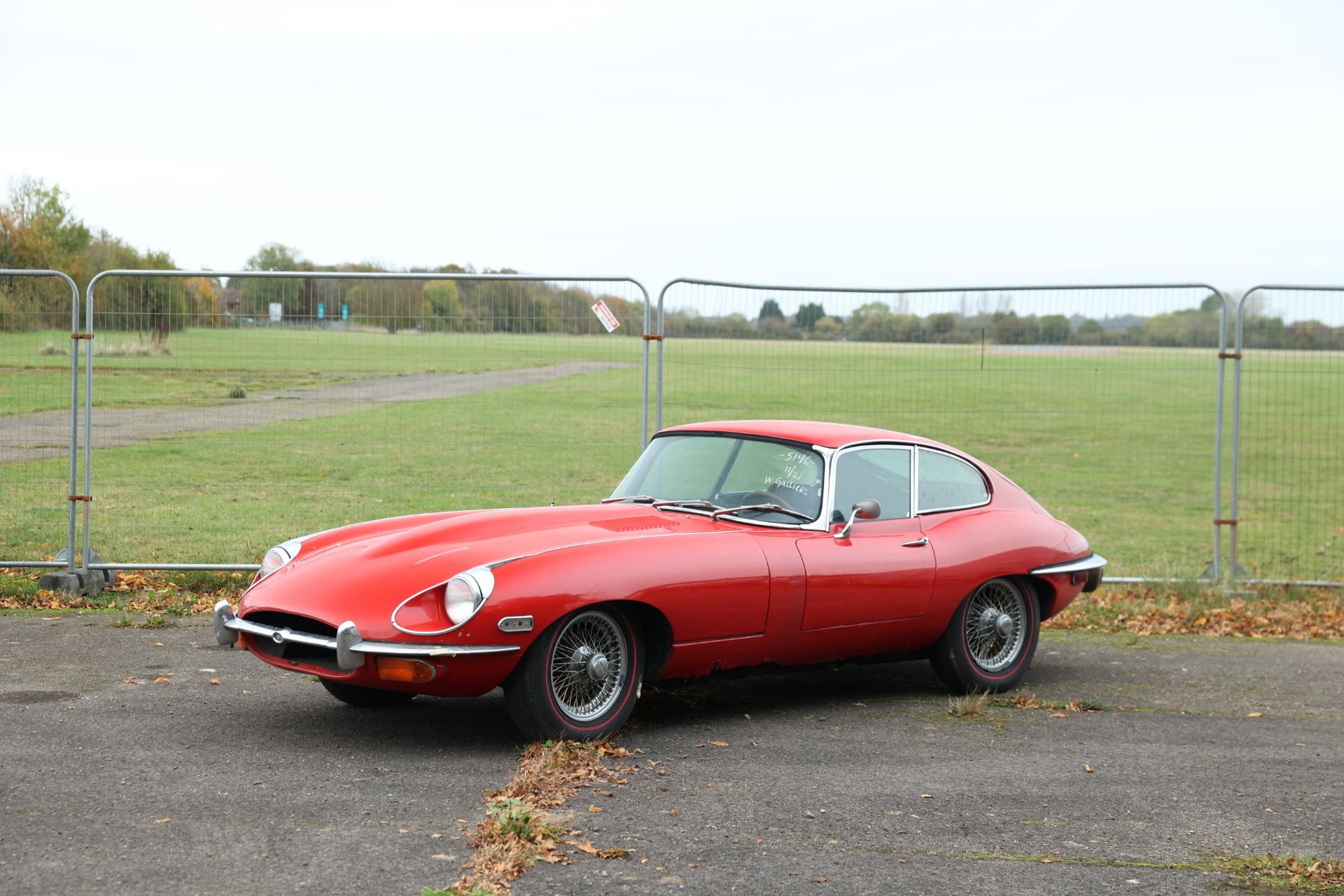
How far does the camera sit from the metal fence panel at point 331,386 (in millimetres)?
9961

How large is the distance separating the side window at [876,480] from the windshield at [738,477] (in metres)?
0.14

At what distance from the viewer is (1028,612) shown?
7438 mm

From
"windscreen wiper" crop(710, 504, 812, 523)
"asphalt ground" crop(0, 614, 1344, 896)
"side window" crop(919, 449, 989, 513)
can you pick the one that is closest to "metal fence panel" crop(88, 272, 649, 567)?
"asphalt ground" crop(0, 614, 1344, 896)

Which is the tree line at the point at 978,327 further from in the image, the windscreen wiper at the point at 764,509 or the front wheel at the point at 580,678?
the front wheel at the point at 580,678

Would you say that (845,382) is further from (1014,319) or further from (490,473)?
(490,473)

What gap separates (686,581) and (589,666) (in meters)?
0.57

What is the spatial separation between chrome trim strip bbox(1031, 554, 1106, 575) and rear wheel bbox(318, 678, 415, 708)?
348cm

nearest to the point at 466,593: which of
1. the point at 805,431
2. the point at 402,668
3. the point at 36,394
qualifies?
the point at 402,668

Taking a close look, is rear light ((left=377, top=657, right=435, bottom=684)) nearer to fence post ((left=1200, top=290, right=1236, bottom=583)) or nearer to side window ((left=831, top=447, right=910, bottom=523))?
side window ((left=831, top=447, right=910, bottom=523))

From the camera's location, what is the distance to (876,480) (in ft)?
23.1

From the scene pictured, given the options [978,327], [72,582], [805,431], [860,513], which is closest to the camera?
[860,513]

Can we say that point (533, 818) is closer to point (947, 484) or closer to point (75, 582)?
point (947, 484)

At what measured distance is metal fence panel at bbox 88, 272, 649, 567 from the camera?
9961 mm

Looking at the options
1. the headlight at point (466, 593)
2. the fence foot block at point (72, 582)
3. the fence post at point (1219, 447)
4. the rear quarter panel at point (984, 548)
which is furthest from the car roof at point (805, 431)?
the fence foot block at point (72, 582)
